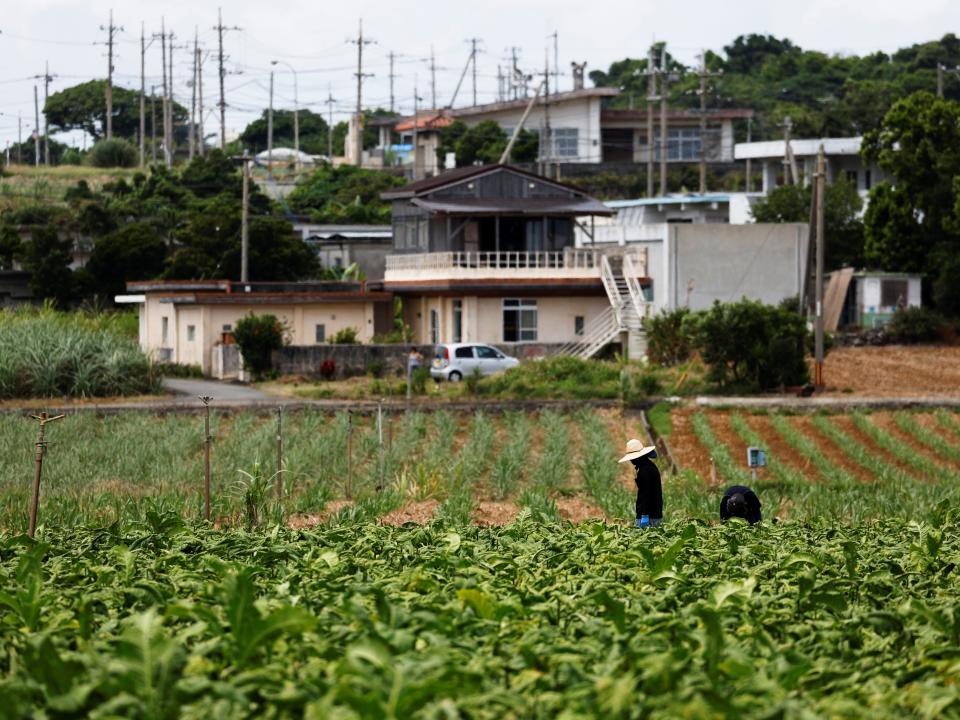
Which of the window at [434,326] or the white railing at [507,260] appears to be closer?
the white railing at [507,260]

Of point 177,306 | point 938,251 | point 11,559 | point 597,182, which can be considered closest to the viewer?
point 11,559

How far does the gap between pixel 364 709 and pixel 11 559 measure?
5.56m

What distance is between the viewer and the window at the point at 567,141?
8406cm

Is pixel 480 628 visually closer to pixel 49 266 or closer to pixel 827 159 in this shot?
pixel 49 266

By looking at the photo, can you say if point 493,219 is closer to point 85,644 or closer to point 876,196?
point 876,196

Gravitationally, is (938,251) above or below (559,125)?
below

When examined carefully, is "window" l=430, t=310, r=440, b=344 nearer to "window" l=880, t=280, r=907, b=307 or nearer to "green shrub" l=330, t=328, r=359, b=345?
"green shrub" l=330, t=328, r=359, b=345

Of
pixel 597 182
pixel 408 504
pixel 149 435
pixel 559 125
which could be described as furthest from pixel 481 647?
pixel 559 125

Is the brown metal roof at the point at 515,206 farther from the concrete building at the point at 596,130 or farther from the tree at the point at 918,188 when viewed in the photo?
the concrete building at the point at 596,130

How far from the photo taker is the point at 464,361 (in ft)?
134

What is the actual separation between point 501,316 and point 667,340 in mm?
6876

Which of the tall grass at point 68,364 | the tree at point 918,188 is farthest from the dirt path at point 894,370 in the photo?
the tall grass at point 68,364

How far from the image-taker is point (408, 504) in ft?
63.2

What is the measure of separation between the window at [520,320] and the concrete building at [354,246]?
41.4 feet
